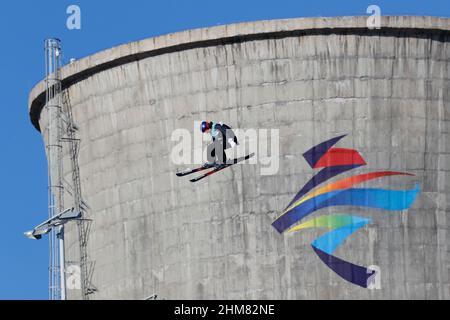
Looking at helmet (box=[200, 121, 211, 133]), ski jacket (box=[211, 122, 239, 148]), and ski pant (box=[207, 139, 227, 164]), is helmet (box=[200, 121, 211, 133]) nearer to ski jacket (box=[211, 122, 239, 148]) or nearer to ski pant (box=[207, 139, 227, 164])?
ski jacket (box=[211, 122, 239, 148])

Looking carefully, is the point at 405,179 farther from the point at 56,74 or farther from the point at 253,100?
the point at 56,74

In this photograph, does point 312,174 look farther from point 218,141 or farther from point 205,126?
point 205,126

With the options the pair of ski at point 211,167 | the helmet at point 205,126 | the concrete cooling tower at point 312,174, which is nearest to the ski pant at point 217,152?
the pair of ski at point 211,167

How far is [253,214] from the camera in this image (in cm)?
7912

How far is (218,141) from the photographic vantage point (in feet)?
252

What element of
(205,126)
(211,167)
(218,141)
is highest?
(205,126)

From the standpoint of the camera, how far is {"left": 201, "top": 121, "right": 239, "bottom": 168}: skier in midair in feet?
244

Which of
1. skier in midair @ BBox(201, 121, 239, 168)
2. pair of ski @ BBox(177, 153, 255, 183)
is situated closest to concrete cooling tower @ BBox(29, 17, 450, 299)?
pair of ski @ BBox(177, 153, 255, 183)

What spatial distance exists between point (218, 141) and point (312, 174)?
15.5 ft

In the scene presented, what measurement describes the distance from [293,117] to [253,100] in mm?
1895

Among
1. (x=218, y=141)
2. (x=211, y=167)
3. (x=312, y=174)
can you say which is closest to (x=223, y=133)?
(x=218, y=141)

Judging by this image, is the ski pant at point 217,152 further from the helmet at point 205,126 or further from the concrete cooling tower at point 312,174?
the helmet at point 205,126

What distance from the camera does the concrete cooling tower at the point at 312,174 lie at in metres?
78.4

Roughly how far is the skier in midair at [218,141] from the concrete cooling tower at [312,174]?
1.09 meters
